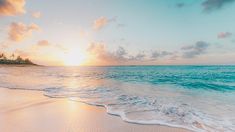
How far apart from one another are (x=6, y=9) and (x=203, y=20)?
1970 centimetres

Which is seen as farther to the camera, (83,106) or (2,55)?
(2,55)

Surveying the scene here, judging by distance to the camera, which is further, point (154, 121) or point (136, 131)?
point (154, 121)

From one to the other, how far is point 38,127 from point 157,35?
15.0 meters

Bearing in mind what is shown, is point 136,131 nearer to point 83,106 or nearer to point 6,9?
point 83,106

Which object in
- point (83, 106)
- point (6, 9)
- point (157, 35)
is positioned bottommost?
point (83, 106)

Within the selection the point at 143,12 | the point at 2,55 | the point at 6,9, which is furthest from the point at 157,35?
the point at 2,55

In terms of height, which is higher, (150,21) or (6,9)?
(6,9)

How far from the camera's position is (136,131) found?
11.7ft

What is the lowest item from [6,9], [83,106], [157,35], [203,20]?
[83,106]

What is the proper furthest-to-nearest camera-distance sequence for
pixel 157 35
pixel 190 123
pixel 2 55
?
pixel 2 55
pixel 157 35
pixel 190 123

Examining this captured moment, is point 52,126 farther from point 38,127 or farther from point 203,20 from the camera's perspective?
point 203,20

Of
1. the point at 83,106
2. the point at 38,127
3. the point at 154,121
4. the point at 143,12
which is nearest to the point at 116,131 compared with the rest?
the point at 154,121

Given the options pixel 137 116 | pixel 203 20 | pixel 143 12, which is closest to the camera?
pixel 137 116

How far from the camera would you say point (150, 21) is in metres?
14.6
